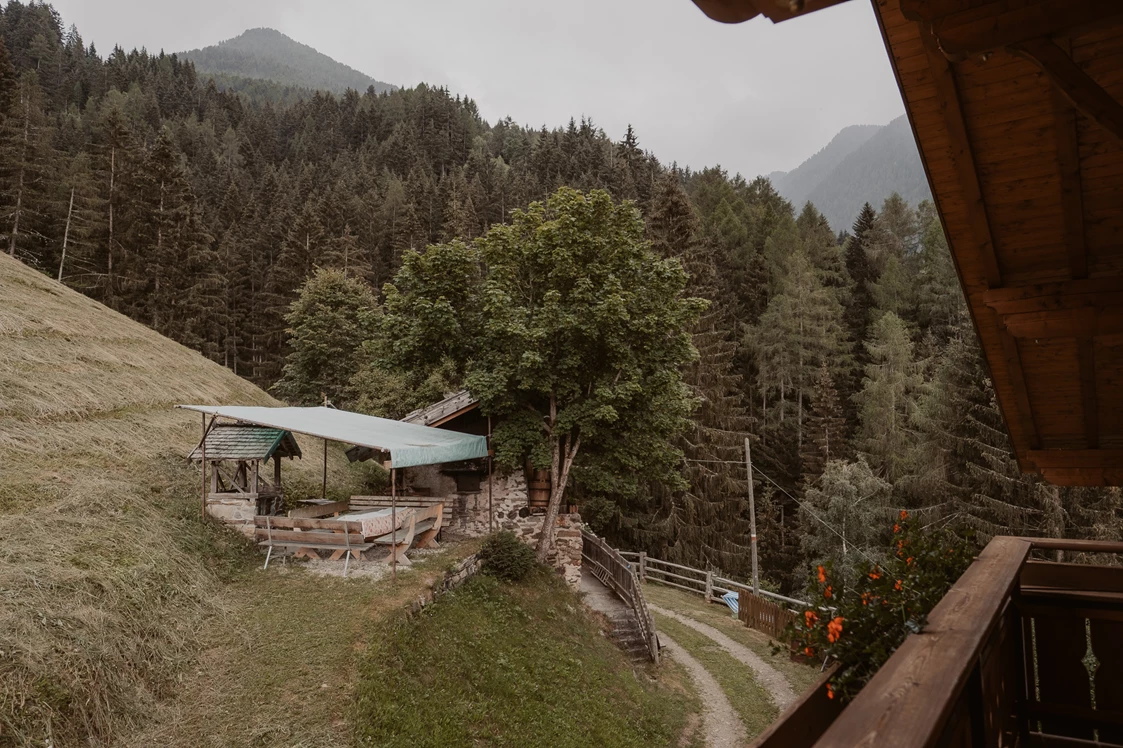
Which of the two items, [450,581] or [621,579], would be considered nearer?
[450,581]

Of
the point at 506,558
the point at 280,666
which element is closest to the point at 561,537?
the point at 506,558

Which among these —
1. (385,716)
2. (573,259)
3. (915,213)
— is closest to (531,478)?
(573,259)

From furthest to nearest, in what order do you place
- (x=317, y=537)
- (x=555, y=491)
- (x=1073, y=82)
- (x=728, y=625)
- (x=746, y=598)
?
(x=746, y=598)
(x=728, y=625)
(x=555, y=491)
(x=317, y=537)
(x=1073, y=82)

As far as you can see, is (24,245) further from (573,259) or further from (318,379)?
(573,259)

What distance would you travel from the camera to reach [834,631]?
7.27ft

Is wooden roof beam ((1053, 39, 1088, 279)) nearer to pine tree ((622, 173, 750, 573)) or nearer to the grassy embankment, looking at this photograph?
the grassy embankment

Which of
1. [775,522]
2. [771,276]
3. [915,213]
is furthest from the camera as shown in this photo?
[915,213]

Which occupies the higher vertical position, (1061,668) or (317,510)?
Result: (1061,668)

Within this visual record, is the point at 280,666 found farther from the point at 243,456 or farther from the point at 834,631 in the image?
the point at 834,631

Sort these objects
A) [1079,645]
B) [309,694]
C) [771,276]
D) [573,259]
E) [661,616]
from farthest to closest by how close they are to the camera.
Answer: [771,276] < [661,616] < [573,259] < [309,694] < [1079,645]

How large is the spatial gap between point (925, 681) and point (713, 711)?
1209 centimetres

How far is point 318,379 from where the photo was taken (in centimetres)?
3144

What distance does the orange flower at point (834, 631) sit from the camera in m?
2.22

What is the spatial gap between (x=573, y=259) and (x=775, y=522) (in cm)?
2189
